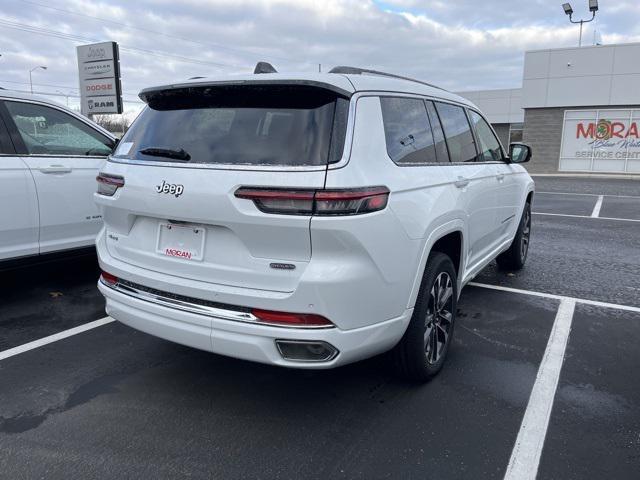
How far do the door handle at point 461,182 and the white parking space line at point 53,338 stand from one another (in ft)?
9.86

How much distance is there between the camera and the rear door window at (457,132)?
3955 millimetres

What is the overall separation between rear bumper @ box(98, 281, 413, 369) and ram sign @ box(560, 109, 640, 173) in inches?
1041

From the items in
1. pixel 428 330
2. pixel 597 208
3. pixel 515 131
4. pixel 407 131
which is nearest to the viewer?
pixel 407 131

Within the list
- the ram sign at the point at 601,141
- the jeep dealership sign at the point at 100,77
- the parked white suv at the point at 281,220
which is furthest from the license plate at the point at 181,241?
the ram sign at the point at 601,141

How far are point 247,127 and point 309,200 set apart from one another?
2.02 ft

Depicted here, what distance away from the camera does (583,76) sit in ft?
82.1

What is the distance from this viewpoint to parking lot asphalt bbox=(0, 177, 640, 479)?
8.71 ft

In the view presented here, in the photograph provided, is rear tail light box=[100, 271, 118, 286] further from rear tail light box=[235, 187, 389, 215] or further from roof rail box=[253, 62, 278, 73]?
→ roof rail box=[253, 62, 278, 73]

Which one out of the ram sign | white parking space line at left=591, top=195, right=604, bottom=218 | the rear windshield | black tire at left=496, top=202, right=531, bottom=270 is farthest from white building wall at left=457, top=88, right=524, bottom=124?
the rear windshield

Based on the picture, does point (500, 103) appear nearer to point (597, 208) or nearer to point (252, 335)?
point (597, 208)

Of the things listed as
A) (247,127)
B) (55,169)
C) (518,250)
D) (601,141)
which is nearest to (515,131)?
(601,141)

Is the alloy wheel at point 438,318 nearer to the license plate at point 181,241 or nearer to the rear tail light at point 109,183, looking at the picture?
the license plate at point 181,241

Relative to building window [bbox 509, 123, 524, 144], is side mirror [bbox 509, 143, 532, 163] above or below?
below

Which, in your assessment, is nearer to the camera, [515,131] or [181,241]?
[181,241]
